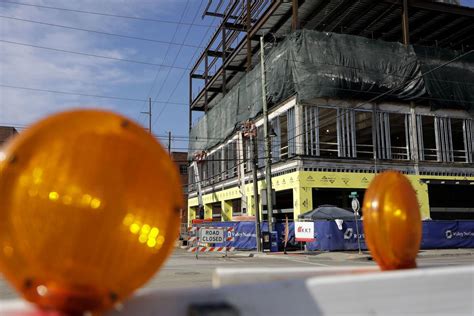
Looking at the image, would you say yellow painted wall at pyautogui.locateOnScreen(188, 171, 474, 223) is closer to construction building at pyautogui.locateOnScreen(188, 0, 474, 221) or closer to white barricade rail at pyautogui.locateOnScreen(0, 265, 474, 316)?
construction building at pyautogui.locateOnScreen(188, 0, 474, 221)

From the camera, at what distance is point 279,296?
1768 millimetres

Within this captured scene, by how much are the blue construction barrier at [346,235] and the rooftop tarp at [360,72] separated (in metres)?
8.24

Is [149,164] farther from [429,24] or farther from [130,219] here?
Result: [429,24]

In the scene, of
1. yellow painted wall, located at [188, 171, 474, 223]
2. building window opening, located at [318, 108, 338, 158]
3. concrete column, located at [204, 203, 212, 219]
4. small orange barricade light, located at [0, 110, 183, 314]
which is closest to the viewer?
small orange barricade light, located at [0, 110, 183, 314]

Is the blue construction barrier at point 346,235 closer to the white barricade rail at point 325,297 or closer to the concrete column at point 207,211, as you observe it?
the concrete column at point 207,211

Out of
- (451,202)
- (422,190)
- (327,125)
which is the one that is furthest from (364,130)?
(451,202)

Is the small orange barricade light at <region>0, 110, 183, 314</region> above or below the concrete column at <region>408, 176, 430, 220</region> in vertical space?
below

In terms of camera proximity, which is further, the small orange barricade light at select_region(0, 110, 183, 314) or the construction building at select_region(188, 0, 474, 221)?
the construction building at select_region(188, 0, 474, 221)

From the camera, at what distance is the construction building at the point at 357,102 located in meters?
27.0

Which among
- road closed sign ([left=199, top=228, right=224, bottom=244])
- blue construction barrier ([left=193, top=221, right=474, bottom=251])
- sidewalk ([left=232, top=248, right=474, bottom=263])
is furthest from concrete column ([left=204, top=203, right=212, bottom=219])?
road closed sign ([left=199, top=228, right=224, bottom=244])

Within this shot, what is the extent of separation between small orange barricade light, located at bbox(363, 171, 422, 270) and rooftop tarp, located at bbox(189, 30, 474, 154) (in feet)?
81.4

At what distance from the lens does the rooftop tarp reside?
27375 mm

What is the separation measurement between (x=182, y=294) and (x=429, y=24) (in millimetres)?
36501

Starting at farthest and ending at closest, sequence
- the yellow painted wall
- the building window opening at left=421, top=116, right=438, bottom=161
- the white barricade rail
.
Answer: the building window opening at left=421, top=116, right=438, bottom=161
the yellow painted wall
the white barricade rail
